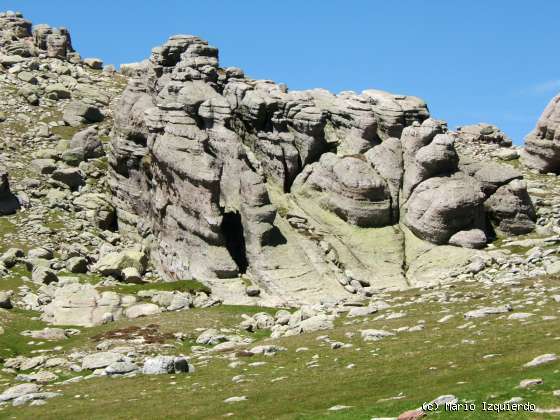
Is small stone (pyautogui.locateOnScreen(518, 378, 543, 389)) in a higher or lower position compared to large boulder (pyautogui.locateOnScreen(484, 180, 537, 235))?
lower

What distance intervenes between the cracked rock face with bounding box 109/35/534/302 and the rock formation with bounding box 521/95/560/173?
22.5 meters

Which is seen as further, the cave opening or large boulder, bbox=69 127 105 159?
large boulder, bbox=69 127 105 159

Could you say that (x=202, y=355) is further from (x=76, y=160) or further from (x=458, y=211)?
(x=76, y=160)

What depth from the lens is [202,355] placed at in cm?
5678

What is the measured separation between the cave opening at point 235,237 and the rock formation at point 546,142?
51885 millimetres

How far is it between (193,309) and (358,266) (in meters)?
A: 20.9

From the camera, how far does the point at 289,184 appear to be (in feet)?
316

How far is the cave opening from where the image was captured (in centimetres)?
8725

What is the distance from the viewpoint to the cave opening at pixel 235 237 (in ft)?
→ 286

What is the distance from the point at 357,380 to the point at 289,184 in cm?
5895

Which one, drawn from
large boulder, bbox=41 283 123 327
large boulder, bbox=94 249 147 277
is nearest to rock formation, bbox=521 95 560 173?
large boulder, bbox=94 249 147 277

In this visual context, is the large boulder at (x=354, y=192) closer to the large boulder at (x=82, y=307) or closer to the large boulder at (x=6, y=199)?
the large boulder at (x=82, y=307)

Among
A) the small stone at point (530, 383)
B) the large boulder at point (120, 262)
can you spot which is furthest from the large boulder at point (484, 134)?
the small stone at point (530, 383)

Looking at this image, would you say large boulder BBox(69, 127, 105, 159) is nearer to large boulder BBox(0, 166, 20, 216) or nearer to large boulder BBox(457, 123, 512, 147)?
large boulder BBox(0, 166, 20, 216)
